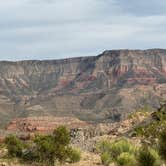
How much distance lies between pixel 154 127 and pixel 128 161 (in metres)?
17.0

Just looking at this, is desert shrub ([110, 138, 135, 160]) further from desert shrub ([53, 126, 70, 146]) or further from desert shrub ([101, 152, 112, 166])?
desert shrub ([53, 126, 70, 146])

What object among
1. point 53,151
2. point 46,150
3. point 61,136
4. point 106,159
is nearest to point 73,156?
point 53,151

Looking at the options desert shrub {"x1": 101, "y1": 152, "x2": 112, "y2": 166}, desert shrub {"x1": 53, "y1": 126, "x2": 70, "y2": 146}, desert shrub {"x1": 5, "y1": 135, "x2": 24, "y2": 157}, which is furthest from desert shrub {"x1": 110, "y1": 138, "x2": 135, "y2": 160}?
desert shrub {"x1": 5, "y1": 135, "x2": 24, "y2": 157}

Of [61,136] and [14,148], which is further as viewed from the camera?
[14,148]

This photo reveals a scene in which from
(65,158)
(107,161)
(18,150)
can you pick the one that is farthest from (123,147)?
(18,150)

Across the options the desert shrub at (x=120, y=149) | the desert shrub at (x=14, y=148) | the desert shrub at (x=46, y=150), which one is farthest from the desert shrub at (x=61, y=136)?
the desert shrub at (x=14, y=148)

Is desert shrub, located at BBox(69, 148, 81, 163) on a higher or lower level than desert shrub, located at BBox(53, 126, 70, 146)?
lower

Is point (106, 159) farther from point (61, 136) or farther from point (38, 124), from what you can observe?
point (38, 124)

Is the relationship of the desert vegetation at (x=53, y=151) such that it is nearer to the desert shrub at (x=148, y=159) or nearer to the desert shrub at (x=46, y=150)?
the desert shrub at (x=46, y=150)

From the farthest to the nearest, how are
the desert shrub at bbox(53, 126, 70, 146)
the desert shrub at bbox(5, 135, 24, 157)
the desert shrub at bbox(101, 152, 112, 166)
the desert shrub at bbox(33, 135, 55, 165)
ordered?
the desert shrub at bbox(5, 135, 24, 157) < the desert shrub at bbox(53, 126, 70, 146) < the desert shrub at bbox(33, 135, 55, 165) < the desert shrub at bbox(101, 152, 112, 166)

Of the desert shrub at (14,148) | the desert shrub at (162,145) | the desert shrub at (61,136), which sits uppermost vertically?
the desert shrub at (162,145)

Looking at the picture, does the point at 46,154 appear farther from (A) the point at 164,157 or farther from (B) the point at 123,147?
(A) the point at 164,157

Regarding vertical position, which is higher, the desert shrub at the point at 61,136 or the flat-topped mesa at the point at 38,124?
the desert shrub at the point at 61,136

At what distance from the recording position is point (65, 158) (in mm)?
30203
